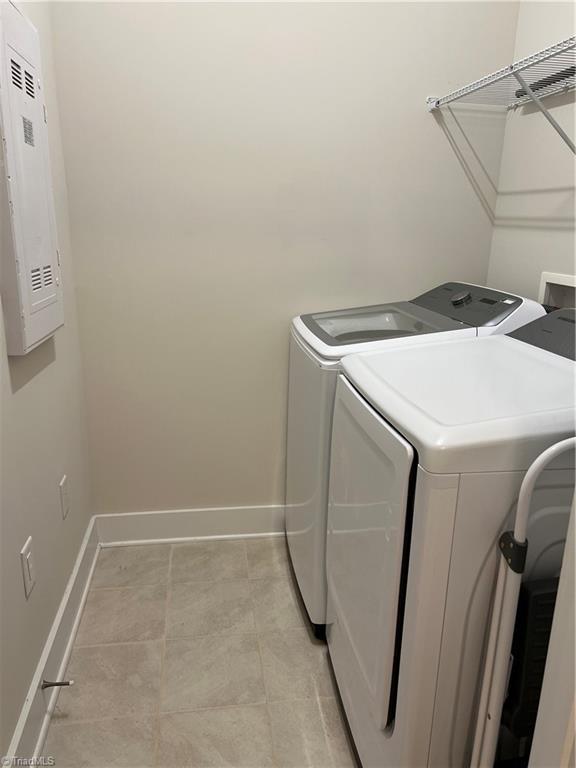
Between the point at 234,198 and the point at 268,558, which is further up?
the point at 234,198

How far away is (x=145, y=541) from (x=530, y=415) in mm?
1736

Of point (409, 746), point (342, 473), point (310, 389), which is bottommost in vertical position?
point (409, 746)

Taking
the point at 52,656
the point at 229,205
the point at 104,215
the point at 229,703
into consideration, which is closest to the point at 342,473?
the point at 229,703

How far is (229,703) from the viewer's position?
1.48 m

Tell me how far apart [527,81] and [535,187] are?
0.33 meters

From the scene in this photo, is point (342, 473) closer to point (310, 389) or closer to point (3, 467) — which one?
point (310, 389)

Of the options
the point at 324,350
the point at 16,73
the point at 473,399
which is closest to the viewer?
the point at 473,399

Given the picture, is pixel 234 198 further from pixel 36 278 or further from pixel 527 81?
pixel 527 81

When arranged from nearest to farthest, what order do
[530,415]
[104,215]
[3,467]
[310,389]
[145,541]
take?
[530,415] → [3,467] → [310,389] → [104,215] → [145,541]

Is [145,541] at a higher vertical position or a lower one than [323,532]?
lower

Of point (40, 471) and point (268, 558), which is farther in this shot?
point (268, 558)

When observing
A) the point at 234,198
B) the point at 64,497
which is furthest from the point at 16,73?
the point at 64,497

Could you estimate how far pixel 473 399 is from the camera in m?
1.00

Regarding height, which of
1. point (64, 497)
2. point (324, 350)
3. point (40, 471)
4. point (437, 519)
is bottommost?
point (64, 497)
